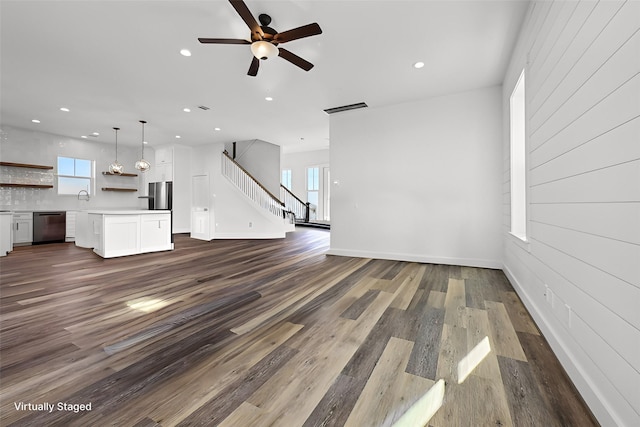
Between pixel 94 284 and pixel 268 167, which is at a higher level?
pixel 268 167

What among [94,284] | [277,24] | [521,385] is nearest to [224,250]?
[94,284]

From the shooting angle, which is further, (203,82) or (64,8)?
(203,82)

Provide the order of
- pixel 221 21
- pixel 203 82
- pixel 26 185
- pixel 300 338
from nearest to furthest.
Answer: pixel 300 338
pixel 221 21
pixel 203 82
pixel 26 185

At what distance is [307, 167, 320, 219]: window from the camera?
11422 millimetres

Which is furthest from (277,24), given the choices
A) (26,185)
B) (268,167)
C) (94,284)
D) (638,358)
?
(26,185)

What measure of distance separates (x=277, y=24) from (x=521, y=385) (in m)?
3.81

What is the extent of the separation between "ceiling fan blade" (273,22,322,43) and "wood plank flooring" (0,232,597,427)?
8.99 ft

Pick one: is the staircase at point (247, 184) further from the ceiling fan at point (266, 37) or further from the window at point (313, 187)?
the ceiling fan at point (266, 37)

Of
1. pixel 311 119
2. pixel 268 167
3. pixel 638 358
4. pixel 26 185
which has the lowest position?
pixel 638 358

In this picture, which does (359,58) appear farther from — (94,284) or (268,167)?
(268,167)

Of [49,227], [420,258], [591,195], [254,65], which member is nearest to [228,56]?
[254,65]

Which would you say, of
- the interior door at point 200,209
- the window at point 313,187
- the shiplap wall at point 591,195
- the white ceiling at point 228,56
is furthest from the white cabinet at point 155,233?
the shiplap wall at point 591,195

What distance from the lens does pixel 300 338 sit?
200cm

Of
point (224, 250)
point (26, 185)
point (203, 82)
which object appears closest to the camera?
point (203, 82)
